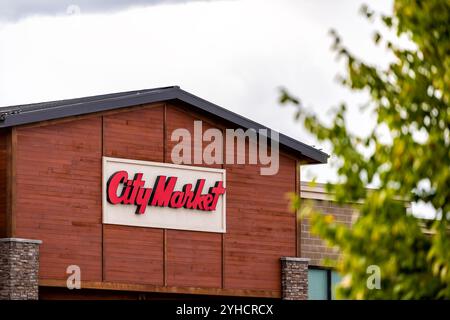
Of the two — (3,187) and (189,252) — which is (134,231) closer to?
(189,252)

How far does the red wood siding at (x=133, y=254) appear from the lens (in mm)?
37469

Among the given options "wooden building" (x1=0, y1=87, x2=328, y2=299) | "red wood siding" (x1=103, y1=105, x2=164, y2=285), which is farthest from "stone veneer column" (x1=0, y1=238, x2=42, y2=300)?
"red wood siding" (x1=103, y1=105, x2=164, y2=285)

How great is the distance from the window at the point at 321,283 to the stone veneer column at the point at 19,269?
38.6 ft

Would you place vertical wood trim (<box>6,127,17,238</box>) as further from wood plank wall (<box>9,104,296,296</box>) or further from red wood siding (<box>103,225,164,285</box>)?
red wood siding (<box>103,225,164,285</box>)

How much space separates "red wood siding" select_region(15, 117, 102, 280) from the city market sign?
573mm

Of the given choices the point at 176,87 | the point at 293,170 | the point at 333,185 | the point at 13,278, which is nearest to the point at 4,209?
the point at 13,278

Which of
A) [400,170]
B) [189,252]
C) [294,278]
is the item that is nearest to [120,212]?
[189,252]

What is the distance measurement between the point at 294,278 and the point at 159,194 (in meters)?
6.43

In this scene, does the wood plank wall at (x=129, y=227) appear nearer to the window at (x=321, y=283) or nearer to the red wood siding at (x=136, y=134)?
the red wood siding at (x=136, y=134)

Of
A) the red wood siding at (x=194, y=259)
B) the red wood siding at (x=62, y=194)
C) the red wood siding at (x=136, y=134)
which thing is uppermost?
the red wood siding at (x=136, y=134)

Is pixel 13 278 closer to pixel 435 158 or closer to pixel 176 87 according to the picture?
pixel 176 87

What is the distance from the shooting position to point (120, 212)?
124 ft

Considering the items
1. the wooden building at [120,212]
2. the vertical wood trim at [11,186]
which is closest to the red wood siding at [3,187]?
the wooden building at [120,212]

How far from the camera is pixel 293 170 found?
42562 millimetres
